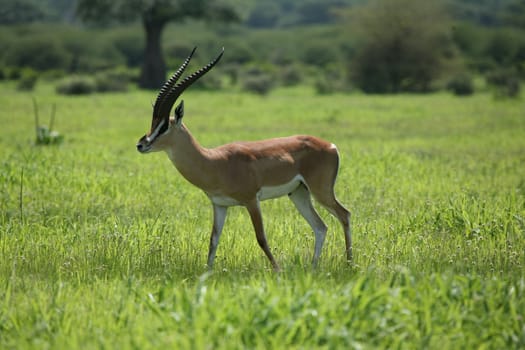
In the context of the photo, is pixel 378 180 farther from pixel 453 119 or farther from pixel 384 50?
pixel 384 50

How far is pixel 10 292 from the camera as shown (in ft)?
17.7

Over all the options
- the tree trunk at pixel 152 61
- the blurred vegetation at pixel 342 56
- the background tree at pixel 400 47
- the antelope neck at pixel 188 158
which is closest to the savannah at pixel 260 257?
the antelope neck at pixel 188 158

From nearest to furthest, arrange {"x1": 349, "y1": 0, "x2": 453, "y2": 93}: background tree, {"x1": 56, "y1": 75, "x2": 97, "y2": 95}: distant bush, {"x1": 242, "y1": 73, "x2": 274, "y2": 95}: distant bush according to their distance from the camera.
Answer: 1. {"x1": 56, "y1": 75, "x2": 97, "y2": 95}: distant bush
2. {"x1": 242, "y1": 73, "x2": 274, "y2": 95}: distant bush
3. {"x1": 349, "y1": 0, "x2": 453, "y2": 93}: background tree

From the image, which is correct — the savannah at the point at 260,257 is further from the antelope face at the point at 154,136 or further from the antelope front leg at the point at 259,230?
the antelope face at the point at 154,136

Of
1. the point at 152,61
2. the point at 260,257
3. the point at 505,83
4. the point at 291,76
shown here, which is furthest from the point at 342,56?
the point at 260,257

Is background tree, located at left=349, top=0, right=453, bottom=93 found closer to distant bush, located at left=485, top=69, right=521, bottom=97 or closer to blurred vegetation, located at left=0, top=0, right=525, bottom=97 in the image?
blurred vegetation, located at left=0, top=0, right=525, bottom=97

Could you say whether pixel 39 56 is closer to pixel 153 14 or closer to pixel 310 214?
pixel 153 14

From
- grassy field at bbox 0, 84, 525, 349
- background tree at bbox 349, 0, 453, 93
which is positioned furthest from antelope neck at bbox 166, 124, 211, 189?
background tree at bbox 349, 0, 453, 93

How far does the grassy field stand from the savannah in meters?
0.02

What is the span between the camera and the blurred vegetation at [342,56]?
37.6 meters

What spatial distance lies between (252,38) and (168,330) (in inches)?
3544

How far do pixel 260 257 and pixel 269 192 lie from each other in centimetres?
63

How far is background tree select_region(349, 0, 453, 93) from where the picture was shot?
38.0 m

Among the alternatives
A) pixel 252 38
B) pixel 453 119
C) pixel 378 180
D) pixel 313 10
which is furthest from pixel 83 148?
pixel 313 10
